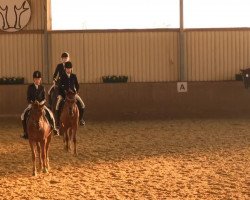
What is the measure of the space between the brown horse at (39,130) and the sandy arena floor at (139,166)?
0.88 ft

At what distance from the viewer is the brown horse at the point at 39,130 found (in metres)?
6.71

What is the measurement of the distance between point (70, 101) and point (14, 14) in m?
7.93

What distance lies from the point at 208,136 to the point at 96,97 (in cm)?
510

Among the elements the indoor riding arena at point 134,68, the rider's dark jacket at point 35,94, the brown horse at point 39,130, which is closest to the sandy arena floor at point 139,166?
the brown horse at point 39,130

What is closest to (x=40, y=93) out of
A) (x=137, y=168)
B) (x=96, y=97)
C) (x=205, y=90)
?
(x=137, y=168)

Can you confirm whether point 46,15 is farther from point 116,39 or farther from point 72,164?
point 72,164

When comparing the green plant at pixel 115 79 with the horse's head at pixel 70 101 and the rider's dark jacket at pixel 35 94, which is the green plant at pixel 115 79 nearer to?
the horse's head at pixel 70 101

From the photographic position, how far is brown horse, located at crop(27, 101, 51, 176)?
22.0 ft

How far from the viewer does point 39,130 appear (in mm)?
6895

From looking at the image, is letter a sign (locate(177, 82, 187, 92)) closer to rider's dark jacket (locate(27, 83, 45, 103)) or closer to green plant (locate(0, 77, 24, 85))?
green plant (locate(0, 77, 24, 85))

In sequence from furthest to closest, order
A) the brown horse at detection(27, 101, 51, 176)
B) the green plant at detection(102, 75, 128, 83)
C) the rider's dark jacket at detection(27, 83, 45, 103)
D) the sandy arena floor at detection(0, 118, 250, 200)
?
the green plant at detection(102, 75, 128, 83) → the rider's dark jacket at detection(27, 83, 45, 103) → the brown horse at detection(27, 101, 51, 176) → the sandy arena floor at detection(0, 118, 250, 200)

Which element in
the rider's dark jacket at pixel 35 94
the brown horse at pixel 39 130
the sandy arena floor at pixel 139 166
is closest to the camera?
the sandy arena floor at pixel 139 166

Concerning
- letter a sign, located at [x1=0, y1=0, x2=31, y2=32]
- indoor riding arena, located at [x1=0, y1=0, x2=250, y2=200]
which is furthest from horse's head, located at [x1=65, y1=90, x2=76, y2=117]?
letter a sign, located at [x1=0, y1=0, x2=31, y2=32]

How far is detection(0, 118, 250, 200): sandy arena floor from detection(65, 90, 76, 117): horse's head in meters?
0.86
